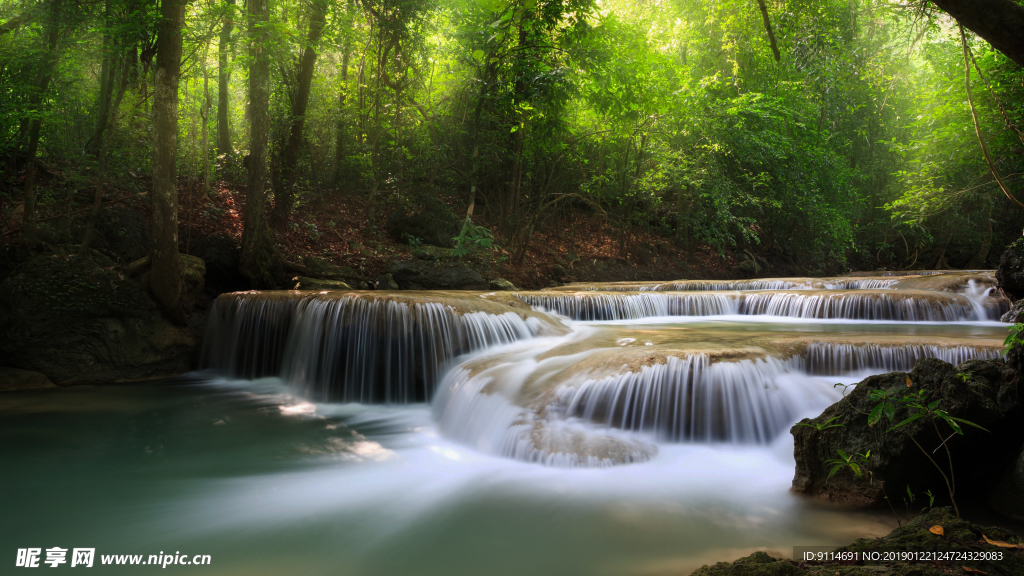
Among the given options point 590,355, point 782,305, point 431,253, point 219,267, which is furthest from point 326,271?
point 782,305

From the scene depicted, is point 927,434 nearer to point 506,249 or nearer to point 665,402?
point 665,402

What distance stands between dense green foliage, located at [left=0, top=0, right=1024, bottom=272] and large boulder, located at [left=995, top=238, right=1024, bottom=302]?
42.0 inches

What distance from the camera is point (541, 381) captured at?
16.8 ft

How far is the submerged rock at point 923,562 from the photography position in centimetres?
162

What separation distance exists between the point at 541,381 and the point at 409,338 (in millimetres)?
2282

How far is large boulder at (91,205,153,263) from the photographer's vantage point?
8.70 metres

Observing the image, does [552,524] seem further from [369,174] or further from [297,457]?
[369,174]

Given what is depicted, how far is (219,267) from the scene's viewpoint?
31.3 ft

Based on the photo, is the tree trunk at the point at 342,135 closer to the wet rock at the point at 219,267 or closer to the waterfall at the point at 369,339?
the wet rock at the point at 219,267

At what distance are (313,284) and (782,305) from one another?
913cm

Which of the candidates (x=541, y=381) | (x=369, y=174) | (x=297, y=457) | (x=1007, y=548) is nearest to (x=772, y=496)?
(x=1007, y=548)

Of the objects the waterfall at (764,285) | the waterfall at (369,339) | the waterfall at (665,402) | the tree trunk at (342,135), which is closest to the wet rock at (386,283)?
the waterfall at (369,339)

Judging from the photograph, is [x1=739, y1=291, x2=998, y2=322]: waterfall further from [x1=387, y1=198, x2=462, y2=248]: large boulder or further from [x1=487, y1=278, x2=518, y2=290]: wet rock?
[x1=387, y1=198, x2=462, y2=248]: large boulder

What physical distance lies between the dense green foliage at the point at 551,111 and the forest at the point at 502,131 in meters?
0.08
